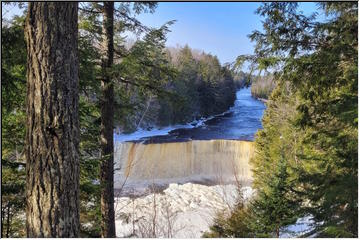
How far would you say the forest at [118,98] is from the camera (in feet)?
5.61

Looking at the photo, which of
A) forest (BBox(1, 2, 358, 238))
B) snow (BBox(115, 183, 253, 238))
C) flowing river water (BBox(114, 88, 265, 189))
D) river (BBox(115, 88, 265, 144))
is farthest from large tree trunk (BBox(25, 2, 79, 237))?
flowing river water (BBox(114, 88, 265, 189))

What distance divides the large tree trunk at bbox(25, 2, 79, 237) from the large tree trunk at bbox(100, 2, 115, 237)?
225 cm

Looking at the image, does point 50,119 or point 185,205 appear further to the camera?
point 185,205

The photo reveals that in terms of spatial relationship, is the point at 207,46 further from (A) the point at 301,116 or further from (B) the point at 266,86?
(A) the point at 301,116

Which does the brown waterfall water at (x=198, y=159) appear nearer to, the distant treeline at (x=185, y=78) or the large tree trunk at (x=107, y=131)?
the distant treeline at (x=185, y=78)

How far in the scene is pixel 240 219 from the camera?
13.6ft

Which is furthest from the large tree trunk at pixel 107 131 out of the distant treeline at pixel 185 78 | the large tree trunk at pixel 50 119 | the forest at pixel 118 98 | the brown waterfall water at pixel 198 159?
the brown waterfall water at pixel 198 159

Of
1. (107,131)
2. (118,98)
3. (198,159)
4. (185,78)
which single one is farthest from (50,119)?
(198,159)

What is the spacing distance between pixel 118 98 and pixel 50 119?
308cm

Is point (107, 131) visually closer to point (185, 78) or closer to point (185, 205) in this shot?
point (185, 78)

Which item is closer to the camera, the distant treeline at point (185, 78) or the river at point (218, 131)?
the distant treeline at point (185, 78)

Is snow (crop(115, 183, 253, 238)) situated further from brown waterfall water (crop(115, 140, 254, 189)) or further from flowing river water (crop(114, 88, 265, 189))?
flowing river water (crop(114, 88, 265, 189))

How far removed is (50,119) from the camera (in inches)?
66.5

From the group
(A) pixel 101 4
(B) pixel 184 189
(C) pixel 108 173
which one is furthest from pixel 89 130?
(B) pixel 184 189
